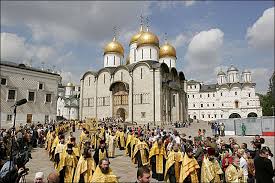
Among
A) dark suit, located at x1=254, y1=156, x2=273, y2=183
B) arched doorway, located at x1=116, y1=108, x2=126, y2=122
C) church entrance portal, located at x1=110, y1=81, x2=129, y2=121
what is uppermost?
church entrance portal, located at x1=110, y1=81, x2=129, y2=121

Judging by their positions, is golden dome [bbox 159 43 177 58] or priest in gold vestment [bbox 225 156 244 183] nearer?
priest in gold vestment [bbox 225 156 244 183]

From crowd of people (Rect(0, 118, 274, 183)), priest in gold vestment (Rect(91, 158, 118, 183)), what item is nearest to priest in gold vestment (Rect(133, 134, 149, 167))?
crowd of people (Rect(0, 118, 274, 183))

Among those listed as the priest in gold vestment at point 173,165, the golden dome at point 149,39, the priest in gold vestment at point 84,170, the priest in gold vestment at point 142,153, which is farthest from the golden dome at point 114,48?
the priest in gold vestment at point 84,170

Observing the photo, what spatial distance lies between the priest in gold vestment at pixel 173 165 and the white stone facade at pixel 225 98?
2735 inches

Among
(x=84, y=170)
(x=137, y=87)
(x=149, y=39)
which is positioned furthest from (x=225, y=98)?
(x=84, y=170)

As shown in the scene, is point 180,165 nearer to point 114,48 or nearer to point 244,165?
point 244,165

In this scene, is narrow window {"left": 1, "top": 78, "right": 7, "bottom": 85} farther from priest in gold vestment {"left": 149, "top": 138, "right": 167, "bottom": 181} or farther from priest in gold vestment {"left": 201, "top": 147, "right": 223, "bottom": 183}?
priest in gold vestment {"left": 201, "top": 147, "right": 223, "bottom": 183}

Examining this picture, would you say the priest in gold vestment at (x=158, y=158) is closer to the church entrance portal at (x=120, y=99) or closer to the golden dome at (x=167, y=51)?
the church entrance portal at (x=120, y=99)

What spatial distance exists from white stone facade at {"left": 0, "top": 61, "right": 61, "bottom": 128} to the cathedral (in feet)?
24.6

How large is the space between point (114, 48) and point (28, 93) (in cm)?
1851

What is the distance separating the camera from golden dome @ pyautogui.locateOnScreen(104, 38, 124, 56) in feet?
152

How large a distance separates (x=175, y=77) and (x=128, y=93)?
401 inches

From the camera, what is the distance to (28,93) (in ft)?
111

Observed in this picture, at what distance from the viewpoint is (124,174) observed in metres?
10.4
